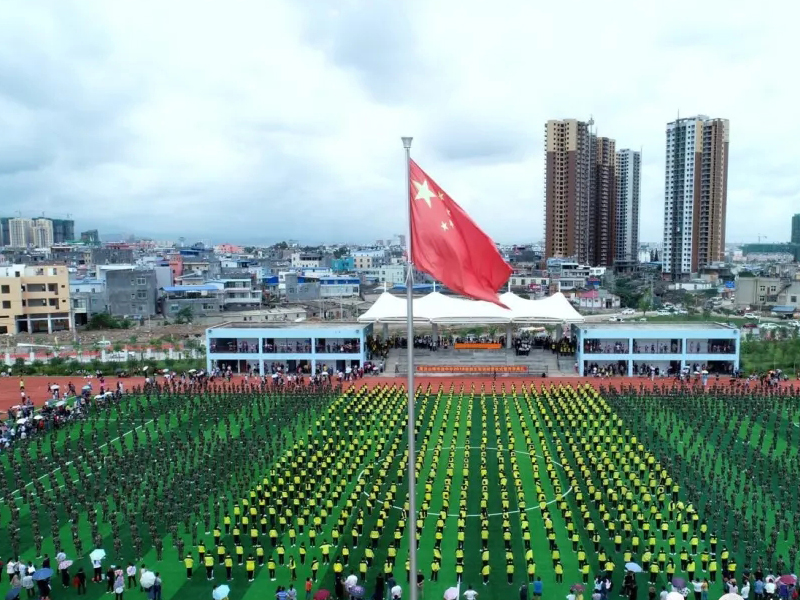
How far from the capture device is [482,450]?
65.2ft

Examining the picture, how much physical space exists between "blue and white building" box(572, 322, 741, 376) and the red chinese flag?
26.9 meters

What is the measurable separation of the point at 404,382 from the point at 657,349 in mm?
12536

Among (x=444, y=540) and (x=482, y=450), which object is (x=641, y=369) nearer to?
(x=482, y=450)

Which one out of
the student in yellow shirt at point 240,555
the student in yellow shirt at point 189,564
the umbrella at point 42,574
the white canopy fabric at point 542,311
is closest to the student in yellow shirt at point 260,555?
the student in yellow shirt at point 240,555

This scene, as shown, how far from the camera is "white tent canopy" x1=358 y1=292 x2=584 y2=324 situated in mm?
34219

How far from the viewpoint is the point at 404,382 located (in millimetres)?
31562

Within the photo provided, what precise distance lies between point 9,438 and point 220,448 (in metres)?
6.99

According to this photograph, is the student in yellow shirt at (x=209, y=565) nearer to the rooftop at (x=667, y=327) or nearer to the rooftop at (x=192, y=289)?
the rooftop at (x=667, y=327)

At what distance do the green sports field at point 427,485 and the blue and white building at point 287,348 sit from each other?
27.6 feet

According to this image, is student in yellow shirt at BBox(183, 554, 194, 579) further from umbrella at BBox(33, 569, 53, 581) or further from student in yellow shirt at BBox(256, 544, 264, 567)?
umbrella at BBox(33, 569, 53, 581)

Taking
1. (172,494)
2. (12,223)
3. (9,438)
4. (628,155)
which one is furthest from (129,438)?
(12,223)

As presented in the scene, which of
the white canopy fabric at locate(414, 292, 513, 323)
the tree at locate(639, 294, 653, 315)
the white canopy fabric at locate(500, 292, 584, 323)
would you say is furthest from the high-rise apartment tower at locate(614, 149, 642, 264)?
the white canopy fabric at locate(414, 292, 513, 323)

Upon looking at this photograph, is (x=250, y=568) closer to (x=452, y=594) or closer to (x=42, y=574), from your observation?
(x=42, y=574)

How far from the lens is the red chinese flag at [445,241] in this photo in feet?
24.5
